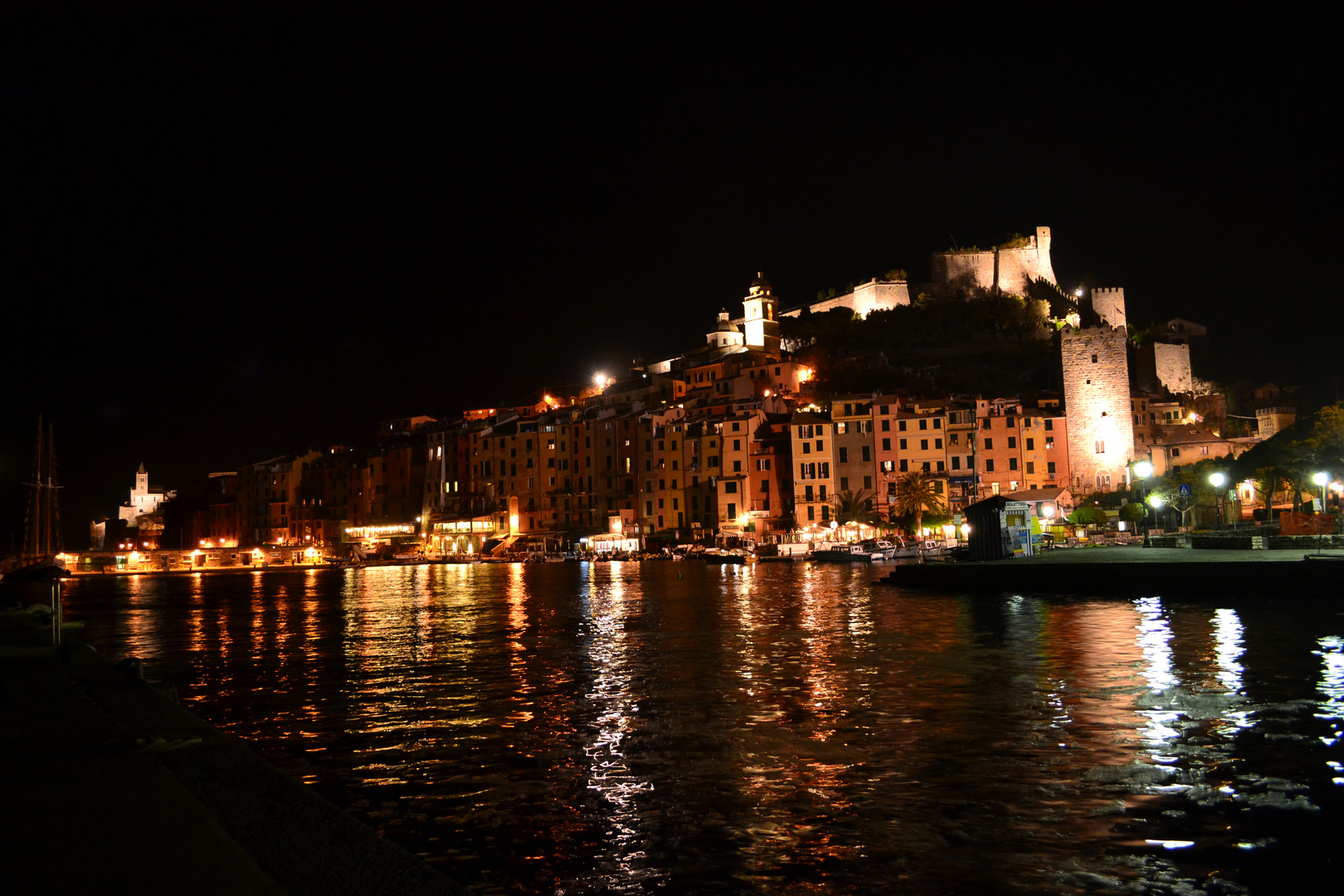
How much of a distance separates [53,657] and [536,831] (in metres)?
9.10

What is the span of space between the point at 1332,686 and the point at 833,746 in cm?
698

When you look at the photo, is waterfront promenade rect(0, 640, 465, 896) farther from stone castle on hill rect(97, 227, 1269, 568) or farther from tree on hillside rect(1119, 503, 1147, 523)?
stone castle on hill rect(97, 227, 1269, 568)

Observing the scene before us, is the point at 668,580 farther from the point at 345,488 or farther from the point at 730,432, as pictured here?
the point at 345,488

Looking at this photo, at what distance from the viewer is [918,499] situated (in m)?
64.0

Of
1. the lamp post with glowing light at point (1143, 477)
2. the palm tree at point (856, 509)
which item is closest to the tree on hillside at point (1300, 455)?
the lamp post with glowing light at point (1143, 477)

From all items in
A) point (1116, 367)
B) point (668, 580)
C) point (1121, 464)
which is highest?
point (1116, 367)

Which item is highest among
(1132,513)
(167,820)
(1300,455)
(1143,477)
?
(1300,455)

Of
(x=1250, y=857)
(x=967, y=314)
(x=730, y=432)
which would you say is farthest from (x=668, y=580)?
(x=967, y=314)

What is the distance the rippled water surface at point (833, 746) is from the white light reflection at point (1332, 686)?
0.06m

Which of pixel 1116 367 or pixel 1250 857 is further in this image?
pixel 1116 367

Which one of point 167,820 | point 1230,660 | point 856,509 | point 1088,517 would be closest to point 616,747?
point 167,820

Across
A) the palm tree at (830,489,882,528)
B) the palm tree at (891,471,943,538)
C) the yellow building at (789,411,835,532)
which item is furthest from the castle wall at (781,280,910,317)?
the palm tree at (891,471,943,538)

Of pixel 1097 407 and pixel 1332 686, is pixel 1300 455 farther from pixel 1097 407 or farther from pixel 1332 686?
pixel 1097 407

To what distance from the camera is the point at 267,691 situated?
15.2 meters
